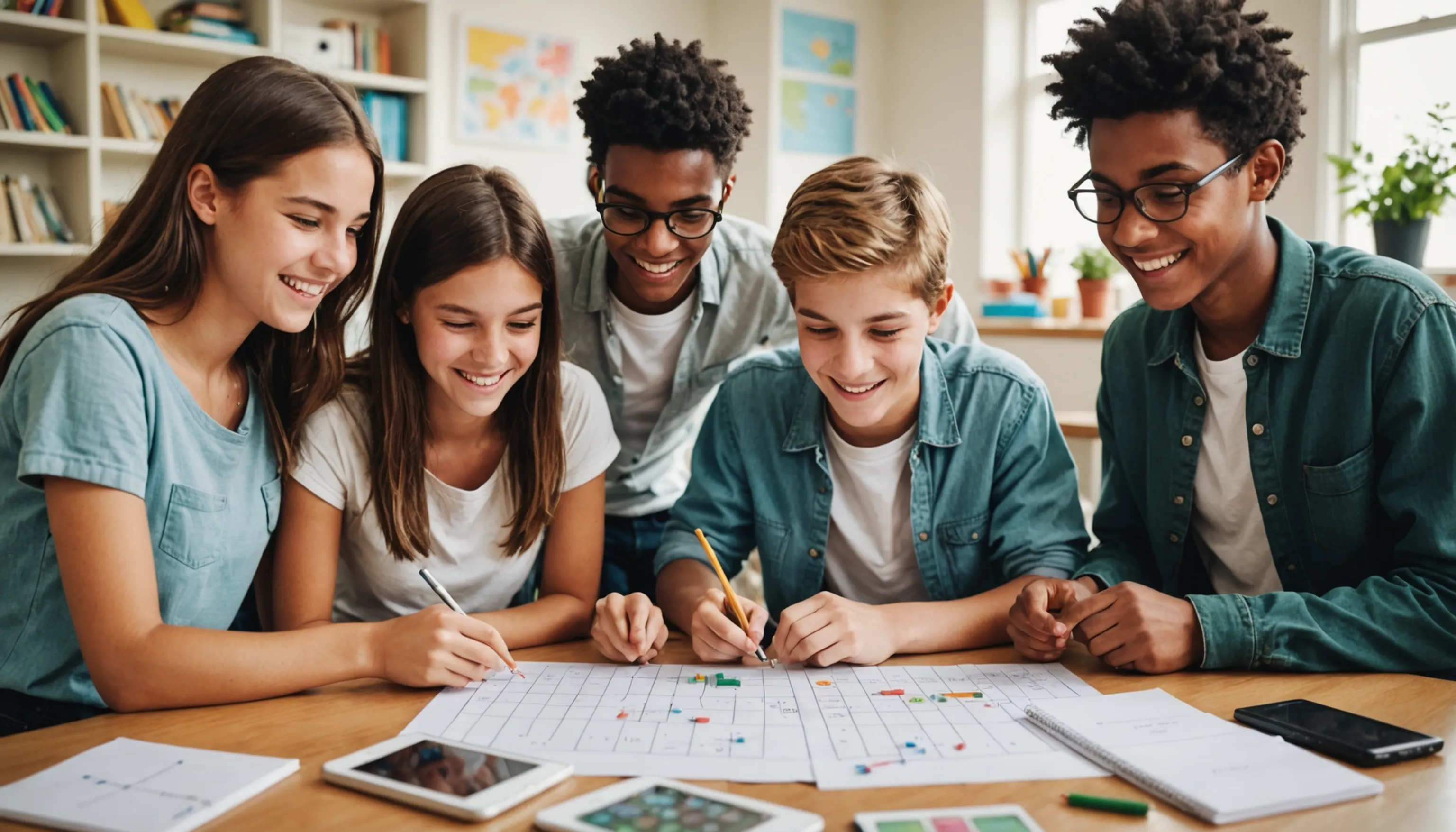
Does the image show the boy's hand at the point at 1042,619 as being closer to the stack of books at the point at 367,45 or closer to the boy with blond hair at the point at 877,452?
the boy with blond hair at the point at 877,452

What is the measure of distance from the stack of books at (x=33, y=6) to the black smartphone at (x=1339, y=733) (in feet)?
13.1

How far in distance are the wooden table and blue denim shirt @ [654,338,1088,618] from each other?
0.21 metres

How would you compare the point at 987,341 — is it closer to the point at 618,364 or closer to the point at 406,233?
the point at 618,364

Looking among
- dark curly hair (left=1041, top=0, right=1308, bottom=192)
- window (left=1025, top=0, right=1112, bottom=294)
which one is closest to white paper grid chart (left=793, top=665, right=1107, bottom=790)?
dark curly hair (left=1041, top=0, right=1308, bottom=192)

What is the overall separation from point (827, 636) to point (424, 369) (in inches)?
29.1

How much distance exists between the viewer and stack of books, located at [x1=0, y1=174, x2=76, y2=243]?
3.65 meters

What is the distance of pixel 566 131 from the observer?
4969 millimetres

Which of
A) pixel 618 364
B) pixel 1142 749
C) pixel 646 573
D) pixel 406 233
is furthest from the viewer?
pixel 646 573

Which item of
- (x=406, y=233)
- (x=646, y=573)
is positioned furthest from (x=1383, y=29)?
(x=406, y=233)

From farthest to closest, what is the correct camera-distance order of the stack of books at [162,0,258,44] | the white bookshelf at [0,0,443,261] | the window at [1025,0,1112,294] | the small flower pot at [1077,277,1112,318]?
the window at [1025,0,1112,294] < the small flower pot at [1077,277,1112,318] < the stack of books at [162,0,258,44] < the white bookshelf at [0,0,443,261]

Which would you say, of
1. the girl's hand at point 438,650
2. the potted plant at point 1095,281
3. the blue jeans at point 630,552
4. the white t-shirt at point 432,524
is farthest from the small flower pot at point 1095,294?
the girl's hand at point 438,650

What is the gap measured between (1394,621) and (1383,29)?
3606 millimetres

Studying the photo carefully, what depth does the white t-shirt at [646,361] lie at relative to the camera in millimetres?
2070

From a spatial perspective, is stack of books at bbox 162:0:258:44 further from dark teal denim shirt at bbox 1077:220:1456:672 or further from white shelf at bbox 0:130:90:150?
dark teal denim shirt at bbox 1077:220:1456:672
